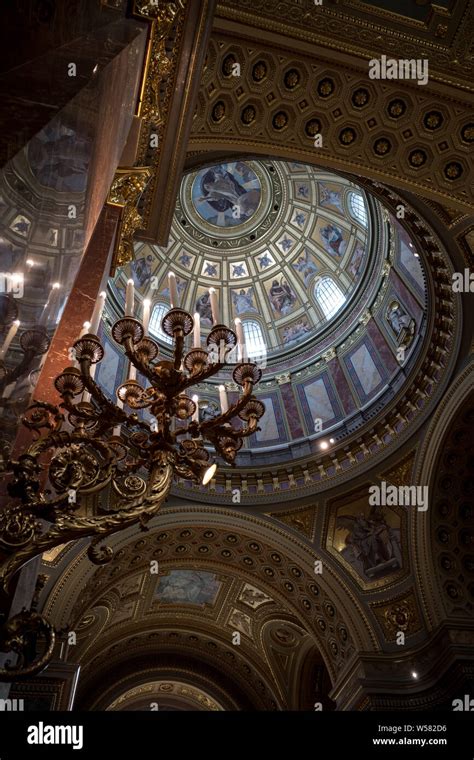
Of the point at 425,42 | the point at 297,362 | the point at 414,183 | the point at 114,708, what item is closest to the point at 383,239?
the point at 297,362

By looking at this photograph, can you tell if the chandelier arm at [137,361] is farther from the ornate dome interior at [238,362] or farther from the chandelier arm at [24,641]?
the chandelier arm at [24,641]

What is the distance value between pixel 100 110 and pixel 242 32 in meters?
3.53

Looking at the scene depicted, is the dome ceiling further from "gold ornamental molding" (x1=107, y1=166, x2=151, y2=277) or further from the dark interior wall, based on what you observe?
the dark interior wall

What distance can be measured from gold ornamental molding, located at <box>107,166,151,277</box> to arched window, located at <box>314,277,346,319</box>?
972cm

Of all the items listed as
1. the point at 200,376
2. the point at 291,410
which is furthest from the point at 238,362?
the point at 200,376

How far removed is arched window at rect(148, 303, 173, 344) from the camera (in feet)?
51.4

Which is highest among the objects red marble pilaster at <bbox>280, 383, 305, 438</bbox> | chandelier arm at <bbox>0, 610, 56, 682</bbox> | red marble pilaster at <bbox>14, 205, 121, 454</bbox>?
red marble pilaster at <bbox>280, 383, 305, 438</bbox>

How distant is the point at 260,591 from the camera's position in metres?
14.7

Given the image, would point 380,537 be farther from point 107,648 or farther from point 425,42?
point 425,42

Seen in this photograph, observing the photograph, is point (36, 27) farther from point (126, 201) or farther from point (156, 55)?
point (126, 201)

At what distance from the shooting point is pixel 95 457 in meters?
4.38

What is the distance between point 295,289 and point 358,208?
3.16 metres

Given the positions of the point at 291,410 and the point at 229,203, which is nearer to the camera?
the point at 291,410

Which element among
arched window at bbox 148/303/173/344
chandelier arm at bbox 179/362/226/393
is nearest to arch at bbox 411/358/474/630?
chandelier arm at bbox 179/362/226/393
